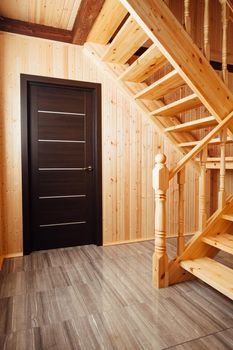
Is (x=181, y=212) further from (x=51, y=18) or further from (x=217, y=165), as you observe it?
(x=51, y=18)

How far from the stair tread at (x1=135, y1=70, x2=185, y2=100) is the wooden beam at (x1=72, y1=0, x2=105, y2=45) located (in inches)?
33.1

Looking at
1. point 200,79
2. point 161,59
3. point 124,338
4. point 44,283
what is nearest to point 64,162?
point 44,283

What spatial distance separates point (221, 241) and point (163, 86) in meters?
1.59

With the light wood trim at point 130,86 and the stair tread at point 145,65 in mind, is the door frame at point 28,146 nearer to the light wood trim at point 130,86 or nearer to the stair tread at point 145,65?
the light wood trim at point 130,86

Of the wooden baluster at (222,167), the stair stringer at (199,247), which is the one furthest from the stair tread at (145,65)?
the stair stringer at (199,247)

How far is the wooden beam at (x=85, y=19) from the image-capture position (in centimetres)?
209

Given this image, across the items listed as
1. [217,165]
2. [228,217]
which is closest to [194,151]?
[228,217]

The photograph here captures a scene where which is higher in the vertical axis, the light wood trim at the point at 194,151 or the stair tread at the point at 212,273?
the light wood trim at the point at 194,151

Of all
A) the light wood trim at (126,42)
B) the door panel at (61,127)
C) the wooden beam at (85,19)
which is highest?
the wooden beam at (85,19)

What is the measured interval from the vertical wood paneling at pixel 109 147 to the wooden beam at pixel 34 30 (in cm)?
7

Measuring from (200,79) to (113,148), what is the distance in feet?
4.41

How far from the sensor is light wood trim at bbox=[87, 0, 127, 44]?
2043mm

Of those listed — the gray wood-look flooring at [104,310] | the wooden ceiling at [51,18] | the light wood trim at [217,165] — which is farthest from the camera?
the light wood trim at [217,165]

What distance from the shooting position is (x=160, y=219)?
194 cm
